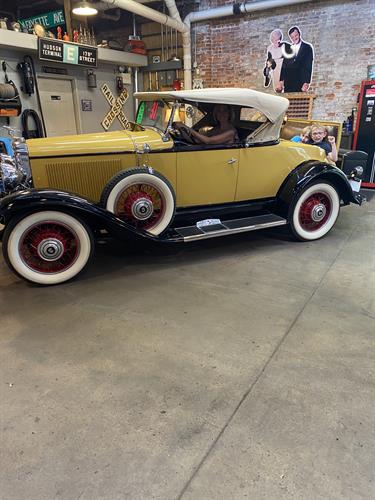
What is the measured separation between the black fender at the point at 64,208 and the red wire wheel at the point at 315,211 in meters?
1.99

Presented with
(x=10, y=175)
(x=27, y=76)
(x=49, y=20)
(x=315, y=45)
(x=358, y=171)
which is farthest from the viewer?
(x=49, y=20)

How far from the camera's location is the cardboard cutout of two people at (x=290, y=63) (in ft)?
23.5

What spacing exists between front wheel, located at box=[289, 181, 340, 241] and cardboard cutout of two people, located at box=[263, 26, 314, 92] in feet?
13.8

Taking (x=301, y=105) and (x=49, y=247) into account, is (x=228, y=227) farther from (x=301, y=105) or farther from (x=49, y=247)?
(x=301, y=105)

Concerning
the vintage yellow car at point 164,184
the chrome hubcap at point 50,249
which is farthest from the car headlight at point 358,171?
the chrome hubcap at point 50,249

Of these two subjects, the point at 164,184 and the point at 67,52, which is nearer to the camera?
the point at 164,184

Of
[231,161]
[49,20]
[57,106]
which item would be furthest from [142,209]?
[49,20]

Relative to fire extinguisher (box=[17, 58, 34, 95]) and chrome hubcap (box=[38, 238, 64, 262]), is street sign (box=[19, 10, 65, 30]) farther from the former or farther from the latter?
chrome hubcap (box=[38, 238, 64, 262])

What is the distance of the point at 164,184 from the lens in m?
3.26

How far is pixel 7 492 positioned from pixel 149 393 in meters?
0.75

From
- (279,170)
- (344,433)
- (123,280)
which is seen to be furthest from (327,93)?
(344,433)

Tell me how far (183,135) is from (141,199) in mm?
841

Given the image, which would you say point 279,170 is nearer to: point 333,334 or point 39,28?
point 333,334

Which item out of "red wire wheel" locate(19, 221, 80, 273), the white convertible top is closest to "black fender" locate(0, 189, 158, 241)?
"red wire wheel" locate(19, 221, 80, 273)
